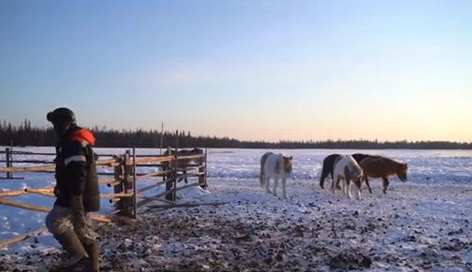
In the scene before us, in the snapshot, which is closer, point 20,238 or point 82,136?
point 82,136

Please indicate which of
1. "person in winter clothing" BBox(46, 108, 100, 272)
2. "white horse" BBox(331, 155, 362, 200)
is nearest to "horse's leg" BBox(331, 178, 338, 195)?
"white horse" BBox(331, 155, 362, 200)

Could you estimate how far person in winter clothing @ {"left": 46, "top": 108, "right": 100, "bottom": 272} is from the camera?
228 inches

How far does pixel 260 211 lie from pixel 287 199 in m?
2.95

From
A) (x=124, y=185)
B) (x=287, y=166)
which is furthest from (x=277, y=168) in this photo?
(x=124, y=185)

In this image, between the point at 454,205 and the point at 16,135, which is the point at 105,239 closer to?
the point at 454,205

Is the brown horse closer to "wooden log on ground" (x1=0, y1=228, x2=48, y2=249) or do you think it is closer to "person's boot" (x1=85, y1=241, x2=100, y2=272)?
"wooden log on ground" (x1=0, y1=228, x2=48, y2=249)

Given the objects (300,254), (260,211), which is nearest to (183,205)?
(260,211)

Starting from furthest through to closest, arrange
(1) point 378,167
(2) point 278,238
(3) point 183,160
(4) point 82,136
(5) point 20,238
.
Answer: (3) point 183,160
(1) point 378,167
(2) point 278,238
(5) point 20,238
(4) point 82,136

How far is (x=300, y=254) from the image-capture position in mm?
8312

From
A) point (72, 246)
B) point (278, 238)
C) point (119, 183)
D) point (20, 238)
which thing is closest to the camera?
point (72, 246)

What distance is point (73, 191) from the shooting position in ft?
19.0

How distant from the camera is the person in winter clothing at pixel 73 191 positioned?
19.0 ft

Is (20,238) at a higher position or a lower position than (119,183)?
lower

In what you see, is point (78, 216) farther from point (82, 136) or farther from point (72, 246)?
point (82, 136)
